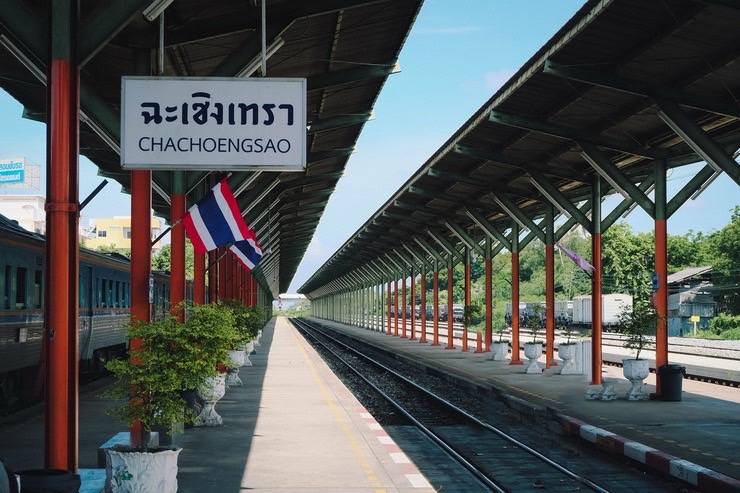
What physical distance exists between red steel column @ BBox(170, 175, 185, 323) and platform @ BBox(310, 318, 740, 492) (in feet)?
23.3

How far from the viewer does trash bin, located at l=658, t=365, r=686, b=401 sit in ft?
62.1

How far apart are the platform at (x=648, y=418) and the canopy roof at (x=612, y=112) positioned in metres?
4.16

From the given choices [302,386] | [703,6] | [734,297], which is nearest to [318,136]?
[302,386]

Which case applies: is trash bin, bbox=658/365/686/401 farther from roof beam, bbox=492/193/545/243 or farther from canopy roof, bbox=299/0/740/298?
roof beam, bbox=492/193/545/243

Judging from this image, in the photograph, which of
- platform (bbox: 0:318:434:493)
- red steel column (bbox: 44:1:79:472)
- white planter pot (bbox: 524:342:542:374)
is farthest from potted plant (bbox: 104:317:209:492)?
white planter pot (bbox: 524:342:542:374)

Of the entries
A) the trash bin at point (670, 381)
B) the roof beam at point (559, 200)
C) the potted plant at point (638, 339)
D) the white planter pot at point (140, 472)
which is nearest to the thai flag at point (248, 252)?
the roof beam at point (559, 200)

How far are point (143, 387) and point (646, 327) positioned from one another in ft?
42.6

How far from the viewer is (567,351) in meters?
27.3

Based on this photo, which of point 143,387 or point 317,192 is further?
point 317,192

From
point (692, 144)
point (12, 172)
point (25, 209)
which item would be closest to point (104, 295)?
point (692, 144)

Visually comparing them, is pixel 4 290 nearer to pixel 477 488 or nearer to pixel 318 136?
pixel 477 488

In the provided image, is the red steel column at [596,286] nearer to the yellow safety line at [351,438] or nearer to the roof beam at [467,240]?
the yellow safety line at [351,438]

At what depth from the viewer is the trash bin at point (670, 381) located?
62.1ft

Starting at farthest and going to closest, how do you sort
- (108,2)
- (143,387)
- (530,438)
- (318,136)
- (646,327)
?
(318,136) → (646,327) → (530,438) → (143,387) → (108,2)
